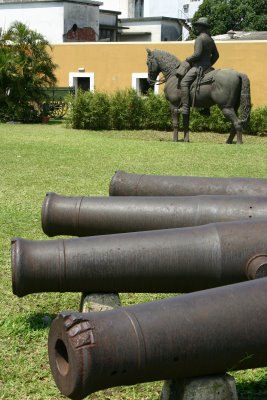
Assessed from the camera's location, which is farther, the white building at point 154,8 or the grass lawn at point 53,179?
the white building at point 154,8

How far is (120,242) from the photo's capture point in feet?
12.4

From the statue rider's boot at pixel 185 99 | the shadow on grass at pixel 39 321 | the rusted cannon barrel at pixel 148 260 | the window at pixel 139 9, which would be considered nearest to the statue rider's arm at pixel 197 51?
the statue rider's boot at pixel 185 99

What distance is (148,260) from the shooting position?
12.2ft

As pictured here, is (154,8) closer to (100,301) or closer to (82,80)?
(82,80)

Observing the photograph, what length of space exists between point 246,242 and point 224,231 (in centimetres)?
11

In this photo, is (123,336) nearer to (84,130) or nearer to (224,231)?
(224,231)

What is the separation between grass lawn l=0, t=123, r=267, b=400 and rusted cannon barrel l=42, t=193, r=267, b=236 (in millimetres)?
593

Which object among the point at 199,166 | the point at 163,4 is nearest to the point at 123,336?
the point at 199,166

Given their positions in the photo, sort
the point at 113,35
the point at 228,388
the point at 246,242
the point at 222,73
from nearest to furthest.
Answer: the point at 228,388 → the point at 246,242 → the point at 222,73 → the point at 113,35

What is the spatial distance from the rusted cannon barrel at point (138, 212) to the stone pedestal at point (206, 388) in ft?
4.90

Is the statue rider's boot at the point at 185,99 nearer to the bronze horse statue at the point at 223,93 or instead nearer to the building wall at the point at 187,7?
the bronze horse statue at the point at 223,93

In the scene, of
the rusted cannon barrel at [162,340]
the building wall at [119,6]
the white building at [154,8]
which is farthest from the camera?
the white building at [154,8]

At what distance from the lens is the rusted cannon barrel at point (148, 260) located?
3.65m

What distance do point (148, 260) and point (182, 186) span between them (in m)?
1.81
